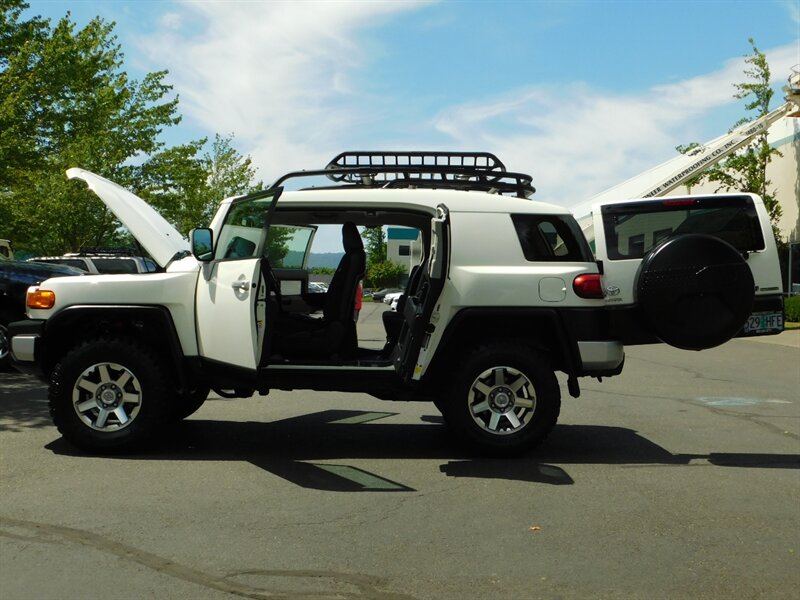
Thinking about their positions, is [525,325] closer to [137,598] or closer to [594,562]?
→ [594,562]

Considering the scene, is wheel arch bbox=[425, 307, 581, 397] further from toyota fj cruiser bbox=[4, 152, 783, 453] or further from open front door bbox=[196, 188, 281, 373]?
open front door bbox=[196, 188, 281, 373]

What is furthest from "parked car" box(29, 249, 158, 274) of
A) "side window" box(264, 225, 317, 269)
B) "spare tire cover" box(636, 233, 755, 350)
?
"spare tire cover" box(636, 233, 755, 350)

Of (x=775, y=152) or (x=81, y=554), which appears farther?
(x=775, y=152)

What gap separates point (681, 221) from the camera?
8.39 meters

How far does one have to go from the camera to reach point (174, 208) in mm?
33812

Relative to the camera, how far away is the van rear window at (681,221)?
8305mm

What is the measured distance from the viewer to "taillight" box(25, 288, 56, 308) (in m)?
7.17

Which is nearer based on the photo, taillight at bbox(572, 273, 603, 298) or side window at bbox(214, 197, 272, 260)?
side window at bbox(214, 197, 272, 260)

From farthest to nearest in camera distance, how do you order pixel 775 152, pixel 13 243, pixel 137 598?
1. pixel 775 152
2. pixel 13 243
3. pixel 137 598

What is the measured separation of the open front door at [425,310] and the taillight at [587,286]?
1048 mm

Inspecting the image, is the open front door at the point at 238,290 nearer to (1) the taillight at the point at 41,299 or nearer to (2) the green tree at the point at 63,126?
(1) the taillight at the point at 41,299

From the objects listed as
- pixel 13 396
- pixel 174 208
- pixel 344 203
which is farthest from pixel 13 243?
pixel 344 203

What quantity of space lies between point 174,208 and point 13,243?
5724 millimetres

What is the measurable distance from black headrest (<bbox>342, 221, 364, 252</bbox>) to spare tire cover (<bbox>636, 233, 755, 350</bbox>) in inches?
90.3
